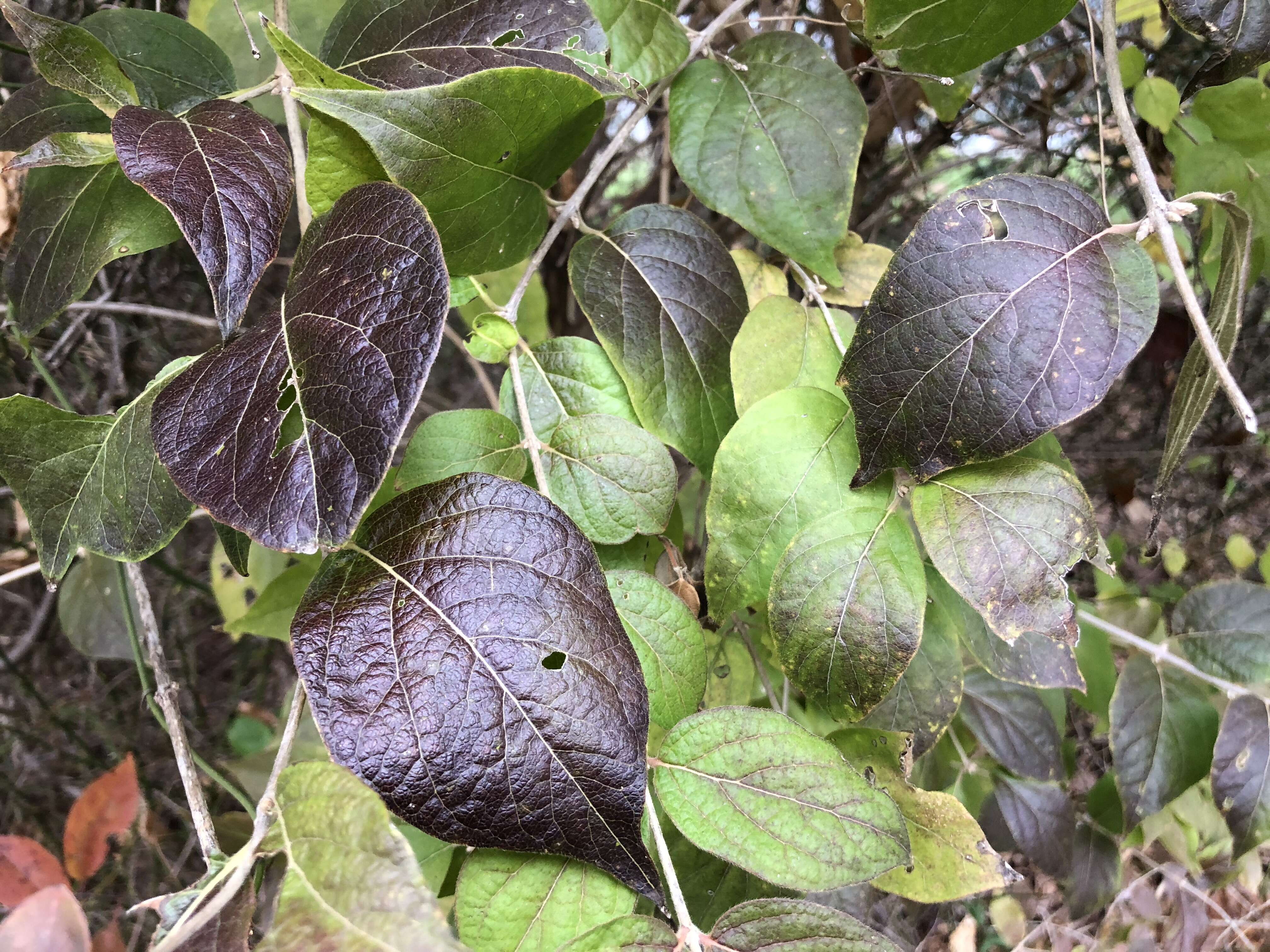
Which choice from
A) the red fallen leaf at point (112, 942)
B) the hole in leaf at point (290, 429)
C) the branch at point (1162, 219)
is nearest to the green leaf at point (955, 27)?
the branch at point (1162, 219)

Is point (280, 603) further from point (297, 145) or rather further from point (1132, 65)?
point (1132, 65)

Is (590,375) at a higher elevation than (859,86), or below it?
below

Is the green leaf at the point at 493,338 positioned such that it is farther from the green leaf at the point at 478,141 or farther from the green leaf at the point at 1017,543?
the green leaf at the point at 1017,543

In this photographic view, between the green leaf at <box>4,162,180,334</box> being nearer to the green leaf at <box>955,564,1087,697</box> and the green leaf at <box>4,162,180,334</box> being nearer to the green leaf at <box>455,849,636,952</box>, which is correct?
the green leaf at <box>455,849,636,952</box>

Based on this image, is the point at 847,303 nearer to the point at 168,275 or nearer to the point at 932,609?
the point at 932,609

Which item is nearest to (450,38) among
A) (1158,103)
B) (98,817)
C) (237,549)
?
(237,549)

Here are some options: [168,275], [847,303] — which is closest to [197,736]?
[168,275]
